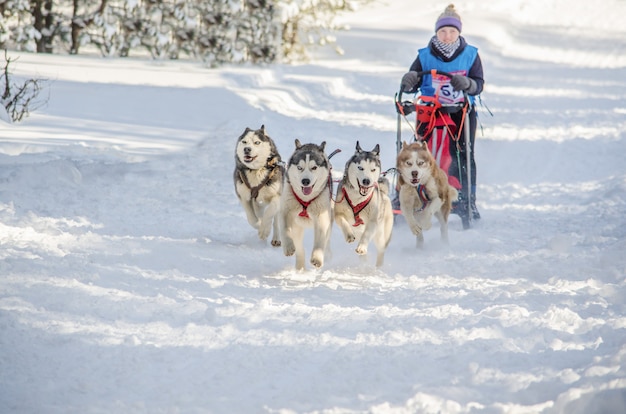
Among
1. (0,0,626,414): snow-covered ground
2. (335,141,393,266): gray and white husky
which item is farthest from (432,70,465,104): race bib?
(335,141,393,266): gray and white husky

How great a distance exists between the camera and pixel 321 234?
230 inches

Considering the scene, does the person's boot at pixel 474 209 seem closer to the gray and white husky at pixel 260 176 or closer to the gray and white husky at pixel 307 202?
the gray and white husky at pixel 260 176

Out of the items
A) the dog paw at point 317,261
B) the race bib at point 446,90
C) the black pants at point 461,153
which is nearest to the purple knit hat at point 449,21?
the race bib at point 446,90

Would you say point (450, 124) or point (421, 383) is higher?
point (450, 124)

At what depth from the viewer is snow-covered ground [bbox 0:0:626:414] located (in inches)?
152

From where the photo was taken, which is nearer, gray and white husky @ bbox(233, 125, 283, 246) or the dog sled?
gray and white husky @ bbox(233, 125, 283, 246)

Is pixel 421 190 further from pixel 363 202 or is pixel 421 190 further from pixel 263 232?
pixel 263 232

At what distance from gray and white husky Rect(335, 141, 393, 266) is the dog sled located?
109 centimetres

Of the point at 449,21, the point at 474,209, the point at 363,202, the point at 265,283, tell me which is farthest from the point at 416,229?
the point at 449,21

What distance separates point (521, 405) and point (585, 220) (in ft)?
14.4

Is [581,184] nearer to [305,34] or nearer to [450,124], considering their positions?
[450,124]

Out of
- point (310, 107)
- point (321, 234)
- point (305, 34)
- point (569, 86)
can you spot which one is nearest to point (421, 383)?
point (321, 234)

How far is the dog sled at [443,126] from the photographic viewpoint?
7.36 meters

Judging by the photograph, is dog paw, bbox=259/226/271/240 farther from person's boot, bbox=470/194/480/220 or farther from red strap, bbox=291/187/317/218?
person's boot, bbox=470/194/480/220
